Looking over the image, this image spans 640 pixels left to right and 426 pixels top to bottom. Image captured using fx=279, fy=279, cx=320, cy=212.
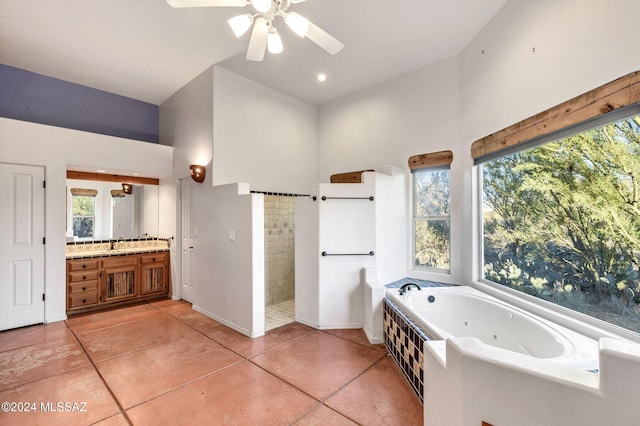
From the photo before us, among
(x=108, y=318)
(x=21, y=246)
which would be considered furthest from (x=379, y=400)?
(x=21, y=246)

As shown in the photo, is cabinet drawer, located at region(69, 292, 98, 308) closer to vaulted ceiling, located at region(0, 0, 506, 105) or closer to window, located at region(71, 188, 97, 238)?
window, located at region(71, 188, 97, 238)

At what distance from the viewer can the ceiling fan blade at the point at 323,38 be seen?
2104mm

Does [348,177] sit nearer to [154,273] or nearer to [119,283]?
[154,273]

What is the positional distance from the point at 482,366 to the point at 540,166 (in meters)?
2.02

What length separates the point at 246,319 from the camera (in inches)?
127

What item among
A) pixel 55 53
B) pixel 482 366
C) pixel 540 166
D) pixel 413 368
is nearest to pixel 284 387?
pixel 413 368

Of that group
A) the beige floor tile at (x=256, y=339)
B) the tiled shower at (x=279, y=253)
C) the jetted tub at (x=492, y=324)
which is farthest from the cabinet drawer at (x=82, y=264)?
the jetted tub at (x=492, y=324)

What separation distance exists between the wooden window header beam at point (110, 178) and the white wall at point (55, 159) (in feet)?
1.43

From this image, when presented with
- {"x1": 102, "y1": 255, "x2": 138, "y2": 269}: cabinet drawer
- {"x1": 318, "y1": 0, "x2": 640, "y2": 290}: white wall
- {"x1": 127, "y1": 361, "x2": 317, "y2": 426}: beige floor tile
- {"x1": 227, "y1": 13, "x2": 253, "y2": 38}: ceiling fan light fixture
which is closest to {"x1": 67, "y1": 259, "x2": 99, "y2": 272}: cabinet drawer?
{"x1": 102, "y1": 255, "x2": 138, "y2": 269}: cabinet drawer

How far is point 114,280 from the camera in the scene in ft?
13.8

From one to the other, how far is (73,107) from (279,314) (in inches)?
170

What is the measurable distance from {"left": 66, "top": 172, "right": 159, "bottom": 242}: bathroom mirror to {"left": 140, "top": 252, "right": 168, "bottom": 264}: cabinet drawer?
1.70ft

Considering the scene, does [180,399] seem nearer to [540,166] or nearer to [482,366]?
[482,366]

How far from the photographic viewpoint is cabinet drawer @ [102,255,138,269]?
4160 mm
